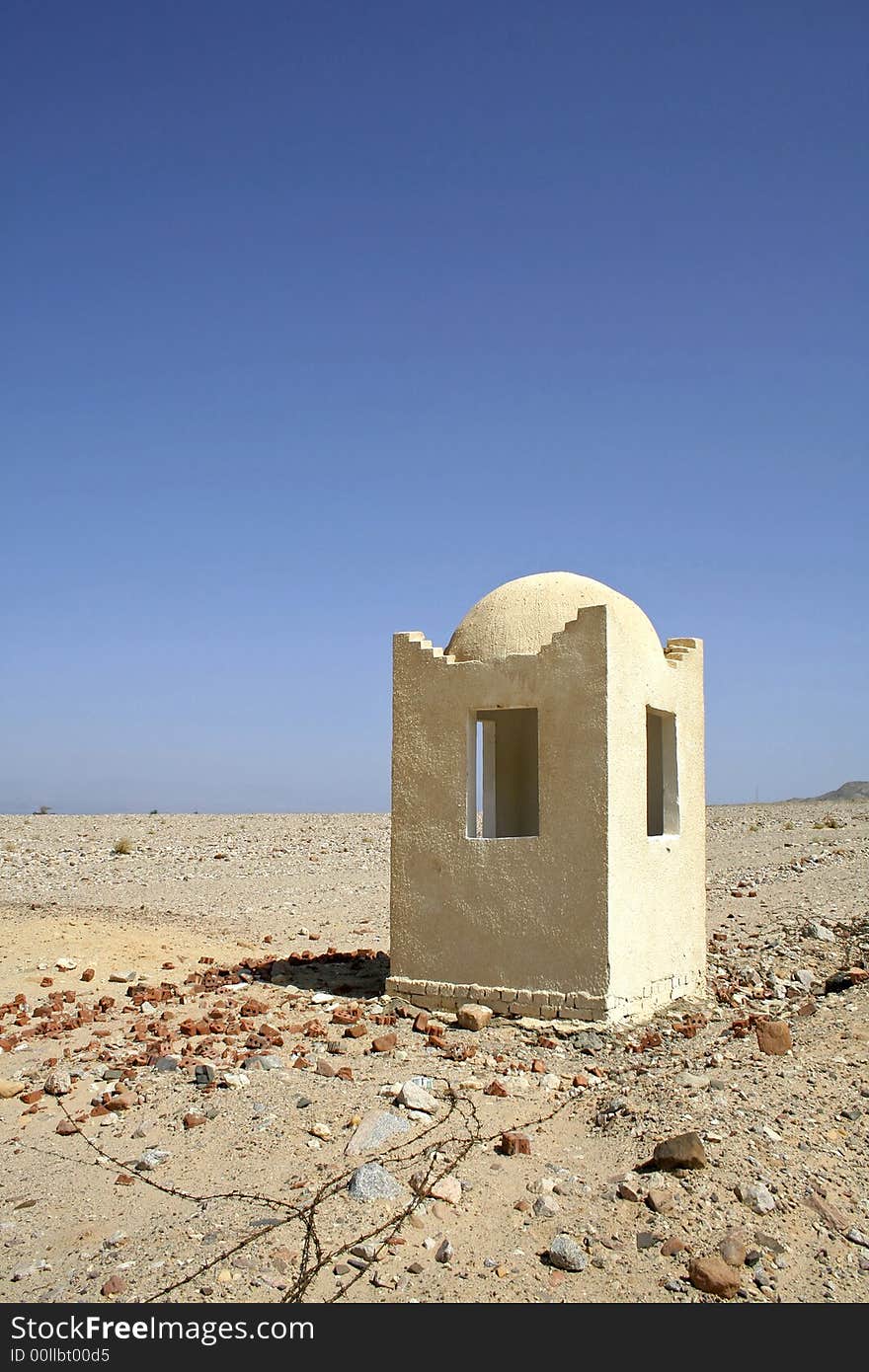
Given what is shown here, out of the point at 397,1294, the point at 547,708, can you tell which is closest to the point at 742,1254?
the point at 397,1294

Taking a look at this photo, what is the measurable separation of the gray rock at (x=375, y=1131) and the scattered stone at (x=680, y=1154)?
175 centimetres

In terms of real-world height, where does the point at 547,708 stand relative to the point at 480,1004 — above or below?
above

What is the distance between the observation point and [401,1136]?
6895 mm

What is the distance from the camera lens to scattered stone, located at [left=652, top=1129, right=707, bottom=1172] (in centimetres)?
596

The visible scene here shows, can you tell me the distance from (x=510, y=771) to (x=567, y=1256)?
774 centimetres

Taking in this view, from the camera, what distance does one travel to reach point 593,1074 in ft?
26.5

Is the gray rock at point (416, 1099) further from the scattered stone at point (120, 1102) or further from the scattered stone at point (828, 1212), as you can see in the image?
the scattered stone at point (828, 1212)

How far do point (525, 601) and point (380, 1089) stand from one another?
4.78 metres

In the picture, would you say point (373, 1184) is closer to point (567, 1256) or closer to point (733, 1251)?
point (567, 1256)

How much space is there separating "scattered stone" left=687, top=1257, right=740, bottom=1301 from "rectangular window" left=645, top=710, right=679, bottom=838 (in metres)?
5.65

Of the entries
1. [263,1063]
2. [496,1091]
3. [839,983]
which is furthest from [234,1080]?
[839,983]

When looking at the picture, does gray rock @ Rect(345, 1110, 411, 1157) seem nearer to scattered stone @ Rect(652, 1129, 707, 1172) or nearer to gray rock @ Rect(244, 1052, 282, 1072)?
gray rock @ Rect(244, 1052, 282, 1072)

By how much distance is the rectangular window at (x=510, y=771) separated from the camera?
12.1 metres
